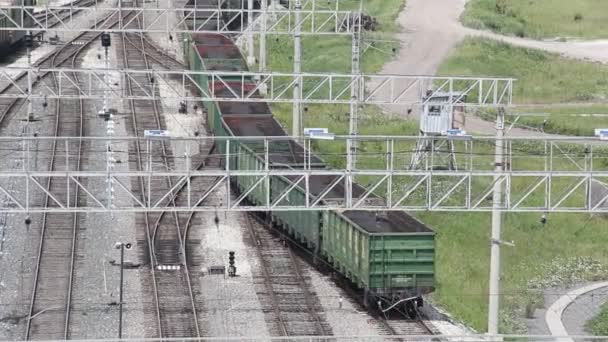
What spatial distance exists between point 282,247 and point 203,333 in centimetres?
792

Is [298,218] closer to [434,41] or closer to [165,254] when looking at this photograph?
[165,254]

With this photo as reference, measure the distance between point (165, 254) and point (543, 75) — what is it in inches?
1181

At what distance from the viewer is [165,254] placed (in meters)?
36.2

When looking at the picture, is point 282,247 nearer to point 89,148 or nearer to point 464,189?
point 464,189

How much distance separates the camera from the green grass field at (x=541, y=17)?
237 feet

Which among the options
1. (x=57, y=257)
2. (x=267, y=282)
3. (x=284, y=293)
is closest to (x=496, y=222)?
(x=284, y=293)

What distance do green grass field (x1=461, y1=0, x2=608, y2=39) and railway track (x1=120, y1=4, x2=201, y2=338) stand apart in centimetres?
2516

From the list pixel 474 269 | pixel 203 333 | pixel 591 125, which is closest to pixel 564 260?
pixel 474 269

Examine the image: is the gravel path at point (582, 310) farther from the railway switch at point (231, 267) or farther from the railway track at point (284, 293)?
the railway switch at point (231, 267)

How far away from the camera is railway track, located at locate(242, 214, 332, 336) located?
3055cm

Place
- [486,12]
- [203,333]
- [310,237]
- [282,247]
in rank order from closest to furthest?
[203,333]
[310,237]
[282,247]
[486,12]

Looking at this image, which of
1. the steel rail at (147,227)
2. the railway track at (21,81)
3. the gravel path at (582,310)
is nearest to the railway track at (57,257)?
the railway track at (21,81)

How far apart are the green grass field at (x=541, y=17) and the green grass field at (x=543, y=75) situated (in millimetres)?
5628

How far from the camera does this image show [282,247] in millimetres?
37438
